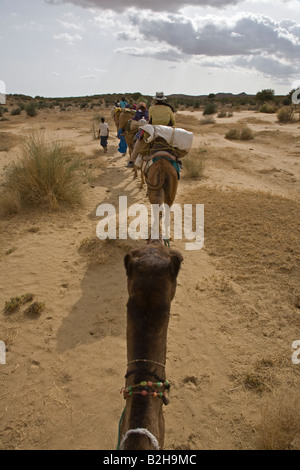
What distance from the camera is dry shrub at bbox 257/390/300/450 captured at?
9.23ft

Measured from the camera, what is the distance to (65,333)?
425cm

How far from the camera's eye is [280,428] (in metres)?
2.87

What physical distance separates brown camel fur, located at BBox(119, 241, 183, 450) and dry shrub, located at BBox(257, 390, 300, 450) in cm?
160

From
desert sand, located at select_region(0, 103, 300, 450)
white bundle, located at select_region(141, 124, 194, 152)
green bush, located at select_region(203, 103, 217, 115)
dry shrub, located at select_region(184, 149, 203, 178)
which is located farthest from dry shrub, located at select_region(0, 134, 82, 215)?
green bush, located at select_region(203, 103, 217, 115)

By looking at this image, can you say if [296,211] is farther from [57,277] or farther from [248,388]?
[57,277]

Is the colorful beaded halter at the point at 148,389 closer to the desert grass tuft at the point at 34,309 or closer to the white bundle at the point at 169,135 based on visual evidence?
the desert grass tuft at the point at 34,309

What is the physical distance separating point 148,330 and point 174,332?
9.06ft

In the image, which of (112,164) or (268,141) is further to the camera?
(268,141)

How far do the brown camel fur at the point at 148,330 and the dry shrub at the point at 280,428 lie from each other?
160 cm

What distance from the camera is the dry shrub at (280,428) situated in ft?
9.23

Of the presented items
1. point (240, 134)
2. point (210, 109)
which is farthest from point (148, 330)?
point (210, 109)

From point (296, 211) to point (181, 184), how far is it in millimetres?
3996

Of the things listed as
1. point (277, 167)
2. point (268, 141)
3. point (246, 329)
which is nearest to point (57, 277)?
point (246, 329)

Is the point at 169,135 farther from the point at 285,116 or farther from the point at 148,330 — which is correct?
the point at 285,116
